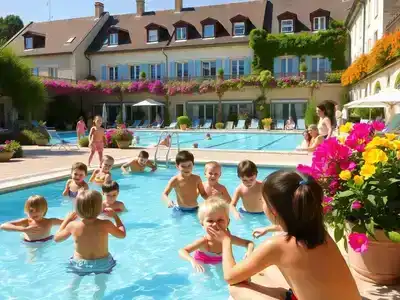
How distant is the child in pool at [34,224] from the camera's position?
526 cm

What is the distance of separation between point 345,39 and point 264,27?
651 cm

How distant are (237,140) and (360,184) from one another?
69.0ft

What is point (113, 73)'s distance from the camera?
125ft

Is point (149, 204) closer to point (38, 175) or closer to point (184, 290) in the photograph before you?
point (38, 175)

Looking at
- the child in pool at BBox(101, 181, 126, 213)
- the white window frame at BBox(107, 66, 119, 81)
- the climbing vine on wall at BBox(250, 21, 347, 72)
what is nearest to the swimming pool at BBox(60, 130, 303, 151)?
the climbing vine on wall at BBox(250, 21, 347, 72)

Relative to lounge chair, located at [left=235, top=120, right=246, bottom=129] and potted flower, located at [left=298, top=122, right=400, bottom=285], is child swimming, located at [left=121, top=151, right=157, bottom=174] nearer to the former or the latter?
potted flower, located at [left=298, top=122, right=400, bottom=285]

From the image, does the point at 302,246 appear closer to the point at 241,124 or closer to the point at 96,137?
the point at 96,137

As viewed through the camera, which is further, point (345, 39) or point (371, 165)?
point (345, 39)

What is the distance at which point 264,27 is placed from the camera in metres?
34.8

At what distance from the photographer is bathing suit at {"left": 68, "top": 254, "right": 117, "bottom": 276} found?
4.32 meters

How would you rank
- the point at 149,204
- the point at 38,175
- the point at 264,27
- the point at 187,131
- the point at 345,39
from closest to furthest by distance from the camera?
the point at 149,204, the point at 38,175, the point at 187,131, the point at 345,39, the point at 264,27

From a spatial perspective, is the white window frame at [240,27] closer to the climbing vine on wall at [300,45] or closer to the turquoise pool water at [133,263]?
the climbing vine on wall at [300,45]

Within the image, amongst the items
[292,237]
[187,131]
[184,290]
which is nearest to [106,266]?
[184,290]

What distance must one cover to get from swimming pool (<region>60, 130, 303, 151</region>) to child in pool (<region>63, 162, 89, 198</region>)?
1097 centimetres
